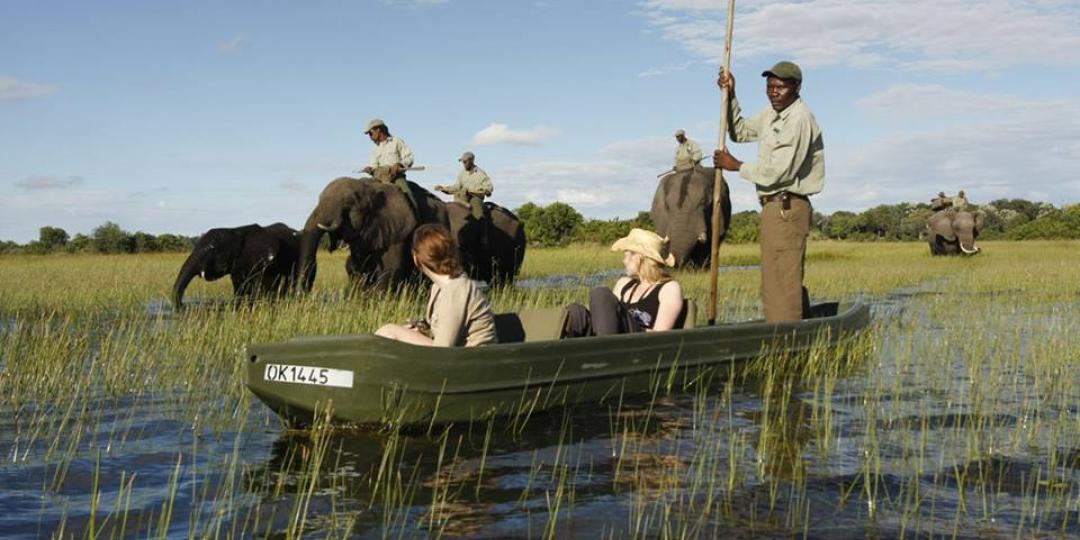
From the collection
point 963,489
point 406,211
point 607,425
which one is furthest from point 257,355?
point 406,211

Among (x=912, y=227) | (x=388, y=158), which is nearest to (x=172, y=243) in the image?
(x=388, y=158)

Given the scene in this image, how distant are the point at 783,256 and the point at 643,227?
3599 centimetres

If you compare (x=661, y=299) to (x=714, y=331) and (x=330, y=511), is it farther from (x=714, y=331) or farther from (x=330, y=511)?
(x=330, y=511)

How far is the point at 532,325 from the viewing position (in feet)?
28.8

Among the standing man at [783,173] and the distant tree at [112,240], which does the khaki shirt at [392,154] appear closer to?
the standing man at [783,173]

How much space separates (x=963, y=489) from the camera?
20.2ft

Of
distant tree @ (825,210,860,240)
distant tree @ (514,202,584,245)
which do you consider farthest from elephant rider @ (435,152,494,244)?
distant tree @ (825,210,860,240)

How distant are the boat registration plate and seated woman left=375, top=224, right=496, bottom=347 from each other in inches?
20.8

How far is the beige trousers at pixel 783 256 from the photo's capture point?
10766 mm

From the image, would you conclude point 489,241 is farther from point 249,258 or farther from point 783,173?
point 783,173

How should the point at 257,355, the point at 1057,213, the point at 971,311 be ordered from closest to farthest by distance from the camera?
the point at 257,355 < the point at 971,311 < the point at 1057,213

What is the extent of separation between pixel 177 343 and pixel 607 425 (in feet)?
15.7

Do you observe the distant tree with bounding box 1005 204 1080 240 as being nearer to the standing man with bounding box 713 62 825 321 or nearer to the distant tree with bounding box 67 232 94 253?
the distant tree with bounding box 67 232 94 253

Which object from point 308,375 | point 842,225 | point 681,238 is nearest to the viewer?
point 308,375
